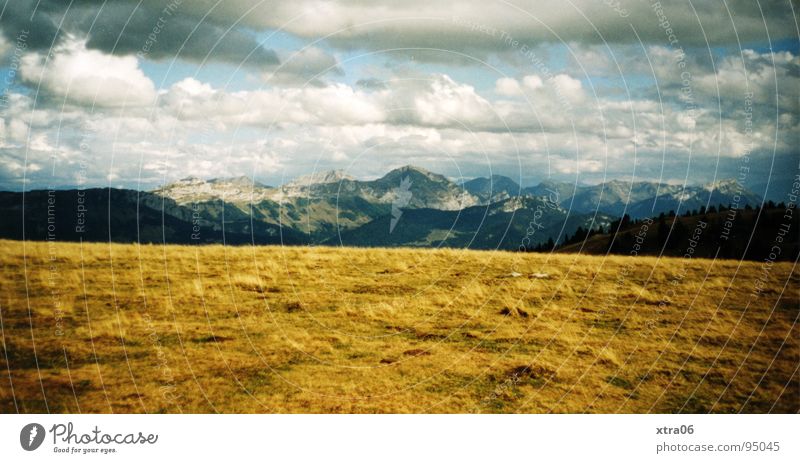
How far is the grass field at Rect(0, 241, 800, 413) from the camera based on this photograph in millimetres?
→ 16797

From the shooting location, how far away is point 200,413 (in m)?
16.0

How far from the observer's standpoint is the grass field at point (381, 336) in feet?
55.1

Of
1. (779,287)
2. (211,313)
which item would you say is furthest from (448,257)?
(779,287)

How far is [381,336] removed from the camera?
20.9 m

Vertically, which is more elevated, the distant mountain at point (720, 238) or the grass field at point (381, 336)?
the distant mountain at point (720, 238)

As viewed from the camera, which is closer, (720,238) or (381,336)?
(381,336)

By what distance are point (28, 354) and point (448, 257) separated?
21726 millimetres

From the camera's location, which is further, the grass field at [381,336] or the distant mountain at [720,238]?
the distant mountain at [720,238]

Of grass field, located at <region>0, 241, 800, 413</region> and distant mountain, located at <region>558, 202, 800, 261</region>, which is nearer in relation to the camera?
grass field, located at <region>0, 241, 800, 413</region>

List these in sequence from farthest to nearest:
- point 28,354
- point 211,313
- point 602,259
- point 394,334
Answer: point 602,259 → point 211,313 → point 394,334 → point 28,354

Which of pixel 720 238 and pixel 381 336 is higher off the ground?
pixel 720 238

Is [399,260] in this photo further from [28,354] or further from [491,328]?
[28,354]

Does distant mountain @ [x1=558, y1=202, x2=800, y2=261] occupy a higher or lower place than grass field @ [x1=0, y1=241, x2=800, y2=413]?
higher
